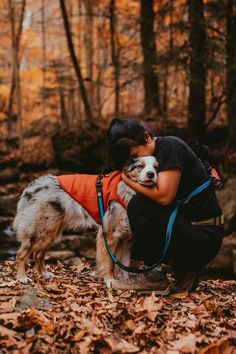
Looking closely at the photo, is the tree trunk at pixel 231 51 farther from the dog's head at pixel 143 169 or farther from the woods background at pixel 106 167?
the dog's head at pixel 143 169

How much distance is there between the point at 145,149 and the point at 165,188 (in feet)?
1.77

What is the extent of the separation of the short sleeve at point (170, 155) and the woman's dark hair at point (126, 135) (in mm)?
237

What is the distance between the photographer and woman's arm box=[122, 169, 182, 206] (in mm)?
3959

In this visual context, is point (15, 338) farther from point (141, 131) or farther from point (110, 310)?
point (141, 131)

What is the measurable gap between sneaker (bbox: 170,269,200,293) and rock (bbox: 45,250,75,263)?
4502 mm

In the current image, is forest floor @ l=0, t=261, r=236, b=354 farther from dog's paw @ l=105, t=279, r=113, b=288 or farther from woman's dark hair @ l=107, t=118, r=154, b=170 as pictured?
woman's dark hair @ l=107, t=118, r=154, b=170

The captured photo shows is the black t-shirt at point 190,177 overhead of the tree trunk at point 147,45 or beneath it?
beneath

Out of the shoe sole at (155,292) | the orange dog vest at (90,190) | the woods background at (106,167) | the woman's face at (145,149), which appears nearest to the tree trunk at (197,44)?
the woods background at (106,167)

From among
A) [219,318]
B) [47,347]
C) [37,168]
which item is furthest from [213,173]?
[37,168]

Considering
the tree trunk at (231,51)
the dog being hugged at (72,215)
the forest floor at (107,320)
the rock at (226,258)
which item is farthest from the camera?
the tree trunk at (231,51)

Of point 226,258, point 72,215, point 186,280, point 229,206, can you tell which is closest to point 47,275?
point 72,215

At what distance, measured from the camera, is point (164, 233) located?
13.7ft

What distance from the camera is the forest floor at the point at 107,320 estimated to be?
290 cm

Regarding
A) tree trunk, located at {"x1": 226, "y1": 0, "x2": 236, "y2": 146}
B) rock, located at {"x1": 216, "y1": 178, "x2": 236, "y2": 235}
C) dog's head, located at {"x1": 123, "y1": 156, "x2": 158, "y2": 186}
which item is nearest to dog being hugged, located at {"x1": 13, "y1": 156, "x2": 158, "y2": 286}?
dog's head, located at {"x1": 123, "y1": 156, "x2": 158, "y2": 186}
